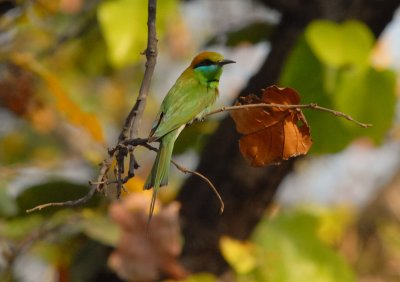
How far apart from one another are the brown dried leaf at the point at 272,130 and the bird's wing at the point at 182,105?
6 cm

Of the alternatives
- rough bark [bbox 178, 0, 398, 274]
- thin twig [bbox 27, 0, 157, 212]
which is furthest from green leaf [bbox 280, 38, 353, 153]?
thin twig [bbox 27, 0, 157, 212]

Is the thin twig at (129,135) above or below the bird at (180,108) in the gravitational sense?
above

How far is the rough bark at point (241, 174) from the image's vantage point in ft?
5.88

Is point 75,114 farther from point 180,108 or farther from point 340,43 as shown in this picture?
point 180,108

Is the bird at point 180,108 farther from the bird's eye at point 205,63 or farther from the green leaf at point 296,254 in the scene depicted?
the green leaf at point 296,254

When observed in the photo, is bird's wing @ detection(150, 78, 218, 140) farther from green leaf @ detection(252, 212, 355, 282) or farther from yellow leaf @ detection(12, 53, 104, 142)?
green leaf @ detection(252, 212, 355, 282)

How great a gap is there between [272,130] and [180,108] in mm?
103

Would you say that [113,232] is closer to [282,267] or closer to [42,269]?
[282,267]

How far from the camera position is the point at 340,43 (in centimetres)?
157

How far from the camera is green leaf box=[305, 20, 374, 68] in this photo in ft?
5.14

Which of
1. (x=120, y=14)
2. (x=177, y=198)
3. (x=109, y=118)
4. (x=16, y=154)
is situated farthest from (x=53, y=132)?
(x=120, y=14)

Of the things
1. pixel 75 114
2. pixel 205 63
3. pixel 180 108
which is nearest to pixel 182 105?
pixel 180 108

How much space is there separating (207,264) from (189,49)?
2538 mm

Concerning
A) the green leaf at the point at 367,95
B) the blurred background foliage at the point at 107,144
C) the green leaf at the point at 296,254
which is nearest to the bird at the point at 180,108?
the blurred background foliage at the point at 107,144
